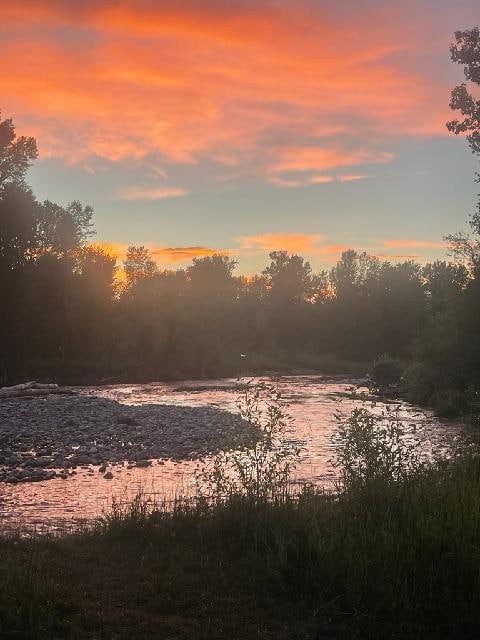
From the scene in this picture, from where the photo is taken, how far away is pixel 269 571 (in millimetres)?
7867

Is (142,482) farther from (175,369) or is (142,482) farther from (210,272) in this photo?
(210,272)

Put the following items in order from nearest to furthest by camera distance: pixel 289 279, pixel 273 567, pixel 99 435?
pixel 273 567
pixel 99 435
pixel 289 279

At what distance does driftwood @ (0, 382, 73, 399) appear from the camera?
127ft

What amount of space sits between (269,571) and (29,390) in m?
35.9

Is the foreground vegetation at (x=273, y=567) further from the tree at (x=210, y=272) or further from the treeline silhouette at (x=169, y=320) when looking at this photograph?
the tree at (x=210, y=272)

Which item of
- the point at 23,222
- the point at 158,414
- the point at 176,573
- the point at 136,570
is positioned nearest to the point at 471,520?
the point at 176,573

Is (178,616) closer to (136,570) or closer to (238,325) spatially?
(136,570)

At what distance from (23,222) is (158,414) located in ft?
89.4

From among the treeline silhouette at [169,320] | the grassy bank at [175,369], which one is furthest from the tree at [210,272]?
the grassy bank at [175,369]

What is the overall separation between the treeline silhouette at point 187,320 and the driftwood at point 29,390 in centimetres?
288

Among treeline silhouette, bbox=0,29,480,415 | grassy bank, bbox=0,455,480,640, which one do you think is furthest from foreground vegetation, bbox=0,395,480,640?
treeline silhouette, bbox=0,29,480,415

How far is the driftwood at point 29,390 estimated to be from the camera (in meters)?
38.8

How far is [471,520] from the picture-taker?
806cm

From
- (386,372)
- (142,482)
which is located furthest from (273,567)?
(386,372)
